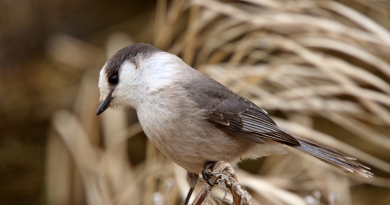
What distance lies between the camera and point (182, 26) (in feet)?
13.0

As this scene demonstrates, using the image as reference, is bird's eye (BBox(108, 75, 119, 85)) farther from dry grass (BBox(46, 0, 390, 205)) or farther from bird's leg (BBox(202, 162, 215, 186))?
dry grass (BBox(46, 0, 390, 205))

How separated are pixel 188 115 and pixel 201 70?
139 cm

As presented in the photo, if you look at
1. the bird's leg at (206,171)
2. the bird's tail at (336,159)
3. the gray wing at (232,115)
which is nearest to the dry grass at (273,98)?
the bird's tail at (336,159)

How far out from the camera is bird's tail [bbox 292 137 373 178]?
1588 millimetres

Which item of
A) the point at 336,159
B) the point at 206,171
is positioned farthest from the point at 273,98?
the point at 206,171

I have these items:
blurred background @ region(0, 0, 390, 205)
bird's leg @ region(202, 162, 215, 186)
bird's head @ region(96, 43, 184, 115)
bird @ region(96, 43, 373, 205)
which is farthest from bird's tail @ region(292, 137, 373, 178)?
bird's head @ region(96, 43, 184, 115)

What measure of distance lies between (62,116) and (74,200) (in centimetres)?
83

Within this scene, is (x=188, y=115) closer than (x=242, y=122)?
Yes

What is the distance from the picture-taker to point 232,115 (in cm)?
162

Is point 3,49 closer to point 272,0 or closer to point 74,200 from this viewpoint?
point 74,200

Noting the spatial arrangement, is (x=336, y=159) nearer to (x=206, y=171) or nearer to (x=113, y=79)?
(x=206, y=171)

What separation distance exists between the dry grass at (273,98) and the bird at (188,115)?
28.9 inches

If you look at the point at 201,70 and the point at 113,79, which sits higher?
the point at 113,79

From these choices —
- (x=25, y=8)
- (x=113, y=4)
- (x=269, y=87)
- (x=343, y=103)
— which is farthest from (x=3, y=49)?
(x=343, y=103)
